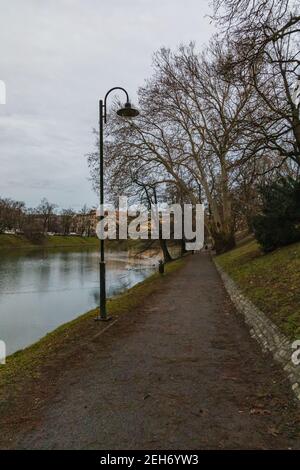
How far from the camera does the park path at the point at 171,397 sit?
3955 millimetres

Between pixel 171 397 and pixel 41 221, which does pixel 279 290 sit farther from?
pixel 41 221

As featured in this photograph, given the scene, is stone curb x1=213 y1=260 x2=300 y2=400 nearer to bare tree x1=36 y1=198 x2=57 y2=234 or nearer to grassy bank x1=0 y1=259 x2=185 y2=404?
grassy bank x1=0 y1=259 x2=185 y2=404

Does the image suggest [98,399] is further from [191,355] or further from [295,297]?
[295,297]

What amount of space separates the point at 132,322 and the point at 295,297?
4042mm

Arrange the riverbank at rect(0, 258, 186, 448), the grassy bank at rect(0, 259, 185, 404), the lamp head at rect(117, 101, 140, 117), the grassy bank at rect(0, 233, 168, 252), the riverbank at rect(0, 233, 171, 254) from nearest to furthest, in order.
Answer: the riverbank at rect(0, 258, 186, 448)
the grassy bank at rect(0, 259, 185, 404)
the lamp head at rect(117, 101, 140, 117)
the riverbank at rect(0, 233, 171, 254)
the grassy bank at rect(0, 233, 168, 252)

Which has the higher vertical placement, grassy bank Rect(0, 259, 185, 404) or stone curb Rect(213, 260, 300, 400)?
stone curb Rect(213, 260, 300, 400)

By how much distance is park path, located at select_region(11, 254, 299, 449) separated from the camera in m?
3.96

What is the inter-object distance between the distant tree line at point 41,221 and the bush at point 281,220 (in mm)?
57598

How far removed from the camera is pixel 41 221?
105 meters

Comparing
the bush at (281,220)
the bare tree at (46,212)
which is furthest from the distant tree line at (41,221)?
the bush at (281,220)

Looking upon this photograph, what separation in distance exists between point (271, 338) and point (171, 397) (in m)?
2.69

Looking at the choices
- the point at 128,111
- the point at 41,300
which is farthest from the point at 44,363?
the point at 41,300

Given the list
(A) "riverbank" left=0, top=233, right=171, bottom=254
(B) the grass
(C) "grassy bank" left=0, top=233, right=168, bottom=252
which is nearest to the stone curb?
(A) "riverbank" left=0, top=233, right=171, bottom=254

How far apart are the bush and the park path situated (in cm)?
1000
